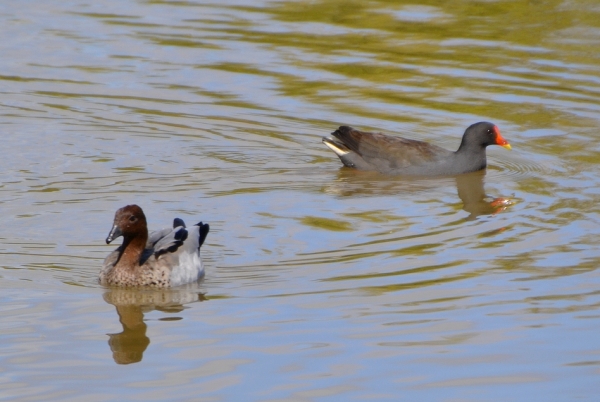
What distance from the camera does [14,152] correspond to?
14828 mm

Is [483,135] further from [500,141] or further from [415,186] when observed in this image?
[415,186]

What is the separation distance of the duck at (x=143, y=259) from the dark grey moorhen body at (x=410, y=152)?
4.83 m

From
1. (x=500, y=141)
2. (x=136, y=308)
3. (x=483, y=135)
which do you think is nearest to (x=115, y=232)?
(x=136, y=308)

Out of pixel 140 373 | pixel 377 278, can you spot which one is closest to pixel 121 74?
pixel 377 278

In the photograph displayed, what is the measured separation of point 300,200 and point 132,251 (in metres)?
3.24

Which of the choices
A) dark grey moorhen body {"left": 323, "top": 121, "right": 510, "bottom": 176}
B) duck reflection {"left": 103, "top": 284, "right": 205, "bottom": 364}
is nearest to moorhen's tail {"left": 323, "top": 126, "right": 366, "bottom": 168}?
dark grey moorhen body {"left": 323, "top": 121, "right": 510, "bottom": 176}

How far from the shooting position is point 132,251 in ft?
34.8

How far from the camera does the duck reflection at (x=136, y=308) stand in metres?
8.82

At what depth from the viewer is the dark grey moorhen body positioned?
49.2 feet

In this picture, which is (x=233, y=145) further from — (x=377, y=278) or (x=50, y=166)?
(x=377, y=278)

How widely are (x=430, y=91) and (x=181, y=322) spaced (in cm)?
938

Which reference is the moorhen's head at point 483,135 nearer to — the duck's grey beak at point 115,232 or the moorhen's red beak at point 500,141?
the moorhen's red beak at point 500,141

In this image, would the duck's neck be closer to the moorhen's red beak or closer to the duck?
the duck

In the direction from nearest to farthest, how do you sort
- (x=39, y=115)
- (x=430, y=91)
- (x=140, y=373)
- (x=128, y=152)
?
1. (x=140, y=373)
2. (x=128, y=152)
3. (x=39, y=115)
4. (x=430, y=91)
